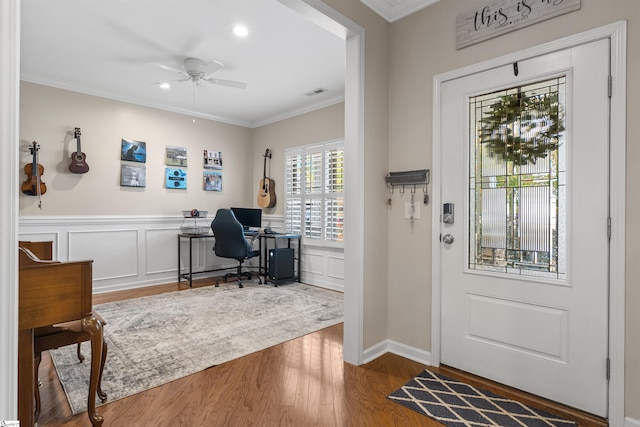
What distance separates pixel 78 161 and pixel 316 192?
3.18 metres

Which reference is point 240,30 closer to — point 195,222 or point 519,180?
point 519,180

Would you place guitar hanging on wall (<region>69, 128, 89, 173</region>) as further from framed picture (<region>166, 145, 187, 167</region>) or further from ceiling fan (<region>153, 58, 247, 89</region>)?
ceiling fan (<region>153, 58, 247, 89</region>)

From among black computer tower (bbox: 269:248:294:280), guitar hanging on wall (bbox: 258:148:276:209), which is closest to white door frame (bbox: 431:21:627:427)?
black computer tower (bbox: 269:248:294:280)

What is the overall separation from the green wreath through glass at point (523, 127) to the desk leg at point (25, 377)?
267cm

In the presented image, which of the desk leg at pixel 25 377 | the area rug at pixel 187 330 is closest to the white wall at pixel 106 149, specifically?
the area rug at pixel 187 330

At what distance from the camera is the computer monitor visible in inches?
221

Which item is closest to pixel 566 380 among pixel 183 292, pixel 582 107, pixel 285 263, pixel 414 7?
pixel 582 107

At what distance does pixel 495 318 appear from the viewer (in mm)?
2221

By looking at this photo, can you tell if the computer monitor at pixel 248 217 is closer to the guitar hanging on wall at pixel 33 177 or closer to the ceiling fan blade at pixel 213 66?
the ceiling fan blade at pixel 213 66

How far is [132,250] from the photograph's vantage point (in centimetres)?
491

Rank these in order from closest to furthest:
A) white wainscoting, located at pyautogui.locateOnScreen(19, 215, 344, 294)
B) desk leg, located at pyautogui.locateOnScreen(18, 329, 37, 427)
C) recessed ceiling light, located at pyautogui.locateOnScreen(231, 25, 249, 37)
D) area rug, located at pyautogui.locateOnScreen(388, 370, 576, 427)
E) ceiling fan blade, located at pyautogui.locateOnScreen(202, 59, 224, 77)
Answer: desk leg, located at pyautogui.locateOnScreen(18, 329, 37, 427) → area rug, located at pyautogui.locateOnScreen(388, 370, 576, 427) → recessed ceiling light, located at pyautogui.locateOnScreen(231, 25, 249, 37) → ceiling fan blade, located at pyautogui.locateOnScreen(202, 59, 224, 77) → white wainscoting, located at pyautogui.locateOnScreen(19, 215, 344, 294)

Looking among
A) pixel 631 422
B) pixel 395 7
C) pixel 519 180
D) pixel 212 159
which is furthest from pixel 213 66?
pixel 631 422

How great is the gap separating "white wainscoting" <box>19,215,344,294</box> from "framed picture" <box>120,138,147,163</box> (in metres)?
0.85

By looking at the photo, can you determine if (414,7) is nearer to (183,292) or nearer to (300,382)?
(300,382)
